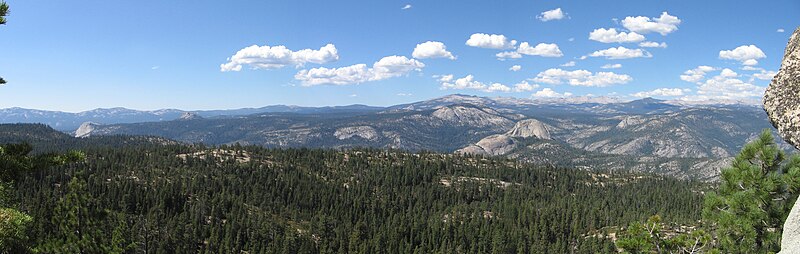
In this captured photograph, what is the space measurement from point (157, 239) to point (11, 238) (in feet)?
566

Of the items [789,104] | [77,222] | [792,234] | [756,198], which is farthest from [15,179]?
[77,222]

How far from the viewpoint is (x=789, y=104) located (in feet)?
54.7

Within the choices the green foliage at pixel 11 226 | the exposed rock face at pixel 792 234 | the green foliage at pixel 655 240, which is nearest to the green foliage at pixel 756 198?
the green foliage at pixel 655 240

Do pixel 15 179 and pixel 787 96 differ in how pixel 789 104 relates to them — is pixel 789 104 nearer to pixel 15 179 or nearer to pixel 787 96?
pixel 787 96

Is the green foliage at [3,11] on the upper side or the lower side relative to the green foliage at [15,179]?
upper

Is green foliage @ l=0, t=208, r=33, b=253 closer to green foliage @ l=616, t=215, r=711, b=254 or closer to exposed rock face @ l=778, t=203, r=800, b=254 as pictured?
green foliage @ l=616, t=215, r=711, b=254

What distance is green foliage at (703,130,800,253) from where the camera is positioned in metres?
21.3

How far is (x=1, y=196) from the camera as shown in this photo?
67.8 feet

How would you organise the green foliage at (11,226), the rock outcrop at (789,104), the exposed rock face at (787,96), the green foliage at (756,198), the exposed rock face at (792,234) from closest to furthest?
the exposed rock face at (792,234) < the rock outcrop at (789,104) < the exposed rock face at (787,96) < the green foliage at (11,226) < the green foliage at (756,198)

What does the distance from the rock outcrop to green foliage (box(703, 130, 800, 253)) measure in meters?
5.13

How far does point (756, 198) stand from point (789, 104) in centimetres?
734

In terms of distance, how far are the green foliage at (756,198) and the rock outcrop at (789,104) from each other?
5.13 metres

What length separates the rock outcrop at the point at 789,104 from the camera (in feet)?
50.9

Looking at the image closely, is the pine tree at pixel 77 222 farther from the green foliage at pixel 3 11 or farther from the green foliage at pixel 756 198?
Result: the green foliage at pixel 756 198
